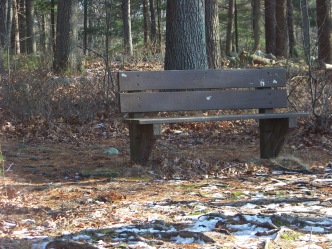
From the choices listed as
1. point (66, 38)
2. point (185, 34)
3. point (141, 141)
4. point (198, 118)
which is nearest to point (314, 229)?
point (198, 118)

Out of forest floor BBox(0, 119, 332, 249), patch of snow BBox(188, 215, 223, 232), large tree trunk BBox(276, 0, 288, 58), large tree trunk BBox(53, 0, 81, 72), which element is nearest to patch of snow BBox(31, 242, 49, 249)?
forest floor BBox(0, 119, 332, 249)

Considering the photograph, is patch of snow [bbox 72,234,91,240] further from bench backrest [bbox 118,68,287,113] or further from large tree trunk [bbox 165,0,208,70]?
large tree trunk [bbox 165,0,208,70]

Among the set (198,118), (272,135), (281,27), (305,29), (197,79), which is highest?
(281,27)

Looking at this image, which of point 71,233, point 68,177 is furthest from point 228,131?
point 71,233

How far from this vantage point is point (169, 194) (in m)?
5.45

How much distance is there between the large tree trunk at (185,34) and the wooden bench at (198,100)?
115 inches

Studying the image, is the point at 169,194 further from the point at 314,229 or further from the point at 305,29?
the point at 305,29

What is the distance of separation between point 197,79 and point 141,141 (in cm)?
103

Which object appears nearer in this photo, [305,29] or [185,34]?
[305,29]

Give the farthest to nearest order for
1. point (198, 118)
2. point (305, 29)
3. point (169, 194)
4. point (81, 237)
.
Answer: point (305, 29) → point (198, 118) → point (169, 194) → point (81, 237)

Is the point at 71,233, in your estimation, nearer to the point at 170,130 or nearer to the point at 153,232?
the point at 153,232

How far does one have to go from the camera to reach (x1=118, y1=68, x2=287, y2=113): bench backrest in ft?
21.8

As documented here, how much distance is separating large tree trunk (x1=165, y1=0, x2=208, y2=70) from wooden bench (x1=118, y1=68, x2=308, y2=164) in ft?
9.61

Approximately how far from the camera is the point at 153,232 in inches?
161
